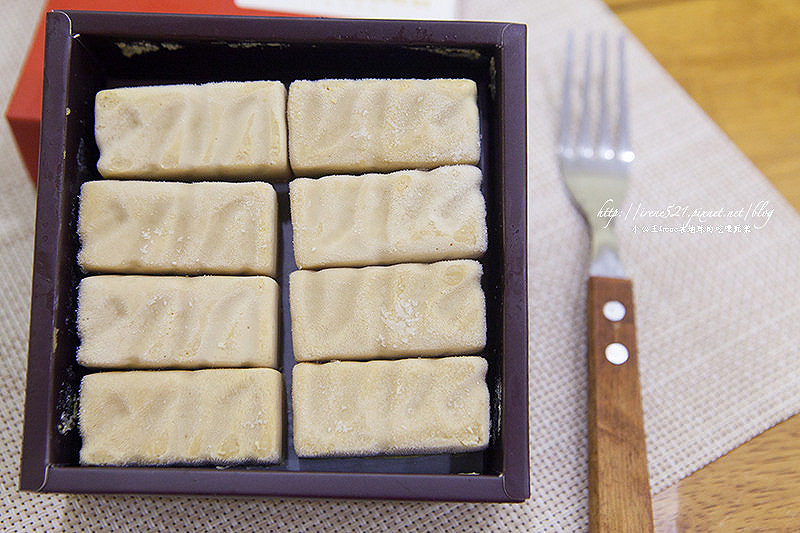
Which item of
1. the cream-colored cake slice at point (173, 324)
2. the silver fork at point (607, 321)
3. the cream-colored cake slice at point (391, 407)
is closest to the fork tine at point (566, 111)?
the silver fork at point (607, 321)

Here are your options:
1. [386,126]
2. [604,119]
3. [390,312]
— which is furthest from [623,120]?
[390,312]

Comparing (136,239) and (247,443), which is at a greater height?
(136,239)

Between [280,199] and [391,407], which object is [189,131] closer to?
[280,199]

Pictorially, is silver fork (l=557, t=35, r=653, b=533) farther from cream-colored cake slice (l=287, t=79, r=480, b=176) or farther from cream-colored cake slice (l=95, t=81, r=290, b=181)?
cream-colored cake slice (l=95, t=81, r=290, b=181)

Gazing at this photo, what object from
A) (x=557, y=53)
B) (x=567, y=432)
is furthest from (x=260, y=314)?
(x=557, y=53)

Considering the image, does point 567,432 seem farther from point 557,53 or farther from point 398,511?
point 557,53
